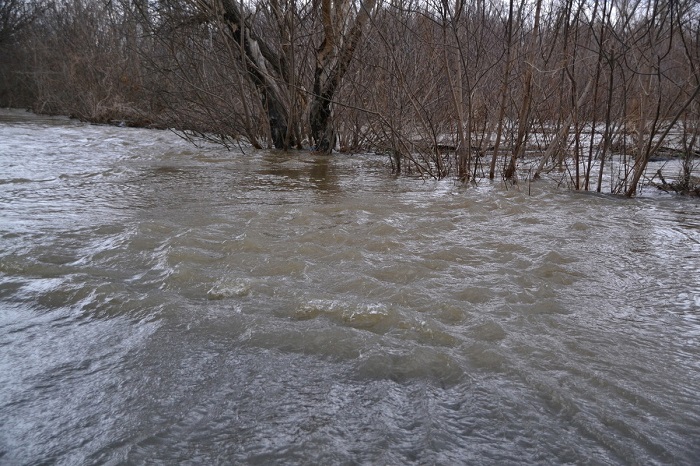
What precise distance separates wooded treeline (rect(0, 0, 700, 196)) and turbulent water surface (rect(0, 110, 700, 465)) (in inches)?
70.7

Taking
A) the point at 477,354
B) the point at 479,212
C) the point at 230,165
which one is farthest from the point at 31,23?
the point at 477,354

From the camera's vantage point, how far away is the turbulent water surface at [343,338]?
1.57m

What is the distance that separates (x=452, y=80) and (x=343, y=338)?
5.77 m

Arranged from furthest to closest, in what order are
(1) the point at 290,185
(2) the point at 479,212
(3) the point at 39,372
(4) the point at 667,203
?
(1) the point at 290,185 → (4) the point at 667,203 → (2) the point at 479,212 → (3) the point at 39,372

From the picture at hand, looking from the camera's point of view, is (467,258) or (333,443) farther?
(467,258)

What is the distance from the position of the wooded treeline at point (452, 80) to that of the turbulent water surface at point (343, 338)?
1795 millimetres

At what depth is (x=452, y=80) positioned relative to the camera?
7.21 meters

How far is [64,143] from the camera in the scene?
10172 millimetres

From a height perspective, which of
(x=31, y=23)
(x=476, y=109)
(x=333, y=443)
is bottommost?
(x=333, y=443)

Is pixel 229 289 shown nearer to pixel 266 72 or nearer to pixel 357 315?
pixel 357 315

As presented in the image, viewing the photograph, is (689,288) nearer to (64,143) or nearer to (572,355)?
(572,355)

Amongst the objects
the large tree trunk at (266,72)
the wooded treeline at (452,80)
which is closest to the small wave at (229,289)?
the wooded treeline at (452,80)

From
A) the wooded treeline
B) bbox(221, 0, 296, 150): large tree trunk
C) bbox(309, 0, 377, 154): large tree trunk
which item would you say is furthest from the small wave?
bbox(221, 0, 296, 150): large tree trunk

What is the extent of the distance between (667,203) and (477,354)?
4.26 metres
